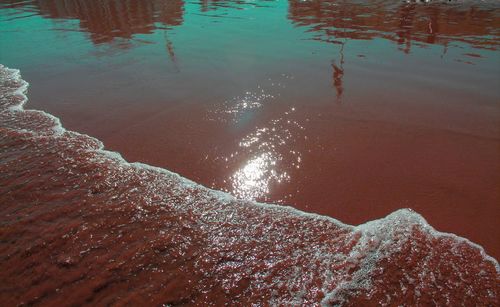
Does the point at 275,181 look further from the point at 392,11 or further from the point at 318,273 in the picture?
the point at 392,11

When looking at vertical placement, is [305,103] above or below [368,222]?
above

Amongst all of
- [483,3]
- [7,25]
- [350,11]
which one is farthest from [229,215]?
[483,3]

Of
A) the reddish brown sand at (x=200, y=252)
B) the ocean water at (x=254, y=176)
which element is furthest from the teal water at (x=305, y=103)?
the reddish brown sand at (x=200, y=252)

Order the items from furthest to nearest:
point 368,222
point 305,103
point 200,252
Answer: point 305,103 < point 368,222 < point 200,252

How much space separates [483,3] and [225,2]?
10.1 metres

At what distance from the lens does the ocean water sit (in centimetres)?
242

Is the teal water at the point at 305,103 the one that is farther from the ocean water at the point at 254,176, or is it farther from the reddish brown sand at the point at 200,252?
the reddish brown sand at the point at 200,252

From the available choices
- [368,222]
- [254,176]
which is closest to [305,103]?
[254,176]

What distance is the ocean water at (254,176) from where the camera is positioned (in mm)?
2422

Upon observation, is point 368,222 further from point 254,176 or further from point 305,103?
point 305,103

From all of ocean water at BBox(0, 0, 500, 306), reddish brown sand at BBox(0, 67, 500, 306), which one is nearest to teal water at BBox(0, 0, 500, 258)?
ocean water at BBox(0, 0, 500, 306)

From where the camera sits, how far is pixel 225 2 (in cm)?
1412

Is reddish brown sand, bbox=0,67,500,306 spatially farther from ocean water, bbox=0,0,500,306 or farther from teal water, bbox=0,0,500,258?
teal water, bbox=0,0,500,258

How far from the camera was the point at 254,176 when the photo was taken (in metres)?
3.50
